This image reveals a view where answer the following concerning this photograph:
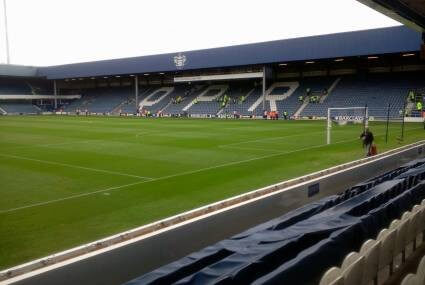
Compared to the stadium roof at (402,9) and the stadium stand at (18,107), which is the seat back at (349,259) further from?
the stadium stand at (18,107)

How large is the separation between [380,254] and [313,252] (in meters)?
0.84

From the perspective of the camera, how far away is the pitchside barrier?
4.24 metres

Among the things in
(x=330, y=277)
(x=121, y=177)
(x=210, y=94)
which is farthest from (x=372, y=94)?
(x=330, y=277)

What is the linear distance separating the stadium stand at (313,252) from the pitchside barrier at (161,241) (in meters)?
0.71

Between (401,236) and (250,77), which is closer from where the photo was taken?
(401,236)

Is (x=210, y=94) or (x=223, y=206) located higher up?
(x=210, y=94)

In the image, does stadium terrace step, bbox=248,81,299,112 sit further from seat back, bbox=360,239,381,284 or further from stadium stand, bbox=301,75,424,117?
seat back, bbox=360,239,381,284

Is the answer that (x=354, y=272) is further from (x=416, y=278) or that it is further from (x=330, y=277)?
(x=416, y=278)

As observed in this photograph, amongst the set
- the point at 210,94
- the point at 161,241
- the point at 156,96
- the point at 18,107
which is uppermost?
the point at 210,94

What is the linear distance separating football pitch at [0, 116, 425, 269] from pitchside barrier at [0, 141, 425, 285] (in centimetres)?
254

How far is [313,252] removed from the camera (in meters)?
3.95

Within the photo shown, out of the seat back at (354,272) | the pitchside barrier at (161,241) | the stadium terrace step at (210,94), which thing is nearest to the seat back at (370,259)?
the seat back at (354,272)

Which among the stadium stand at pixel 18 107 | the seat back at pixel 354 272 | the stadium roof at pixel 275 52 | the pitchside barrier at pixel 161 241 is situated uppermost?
the stadium roof at pixel 275 52

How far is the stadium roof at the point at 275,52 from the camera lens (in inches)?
1478
